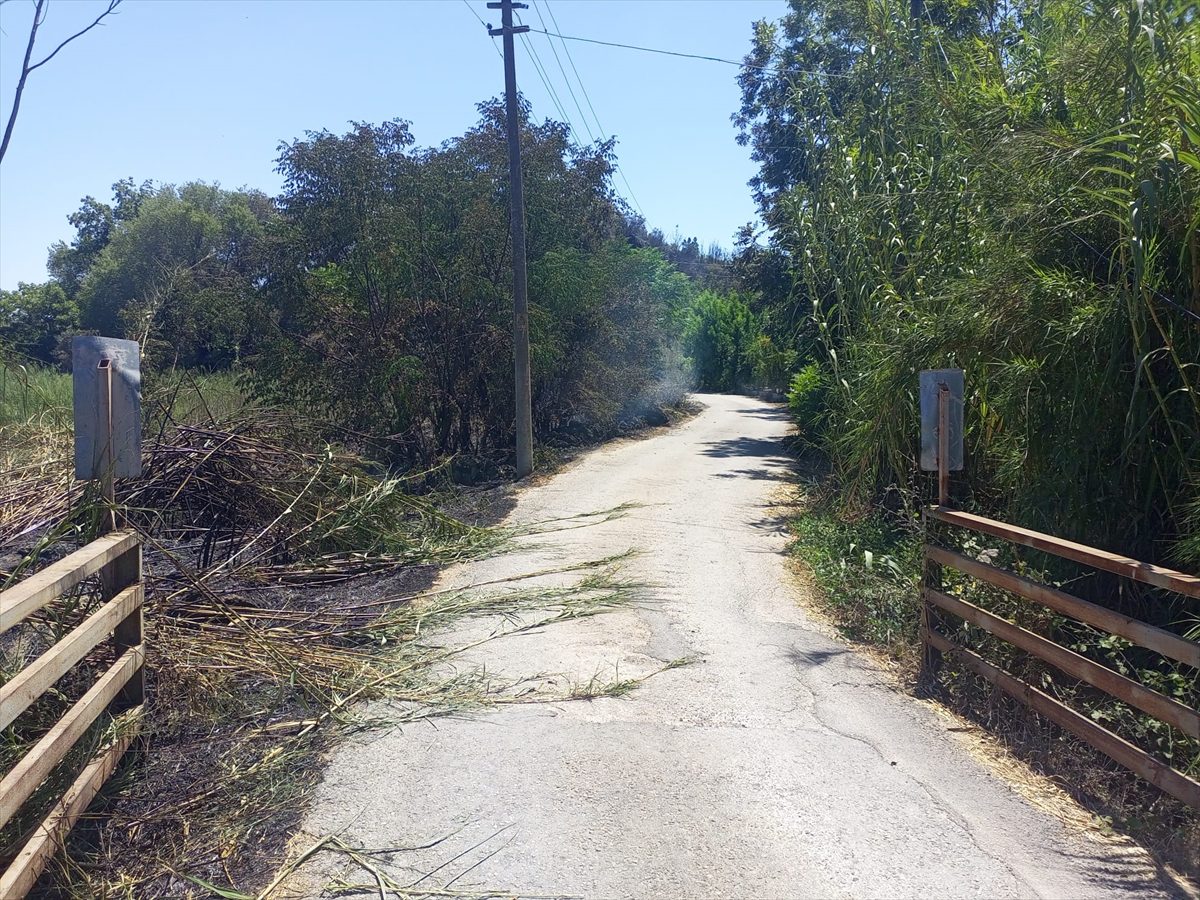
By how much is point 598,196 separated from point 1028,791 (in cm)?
2117

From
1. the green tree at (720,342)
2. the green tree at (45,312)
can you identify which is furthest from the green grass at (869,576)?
the green tree at (720,342)

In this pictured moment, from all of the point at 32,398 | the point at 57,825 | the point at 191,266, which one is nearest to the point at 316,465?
the point at 32,398

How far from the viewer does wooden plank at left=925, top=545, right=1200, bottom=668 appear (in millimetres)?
4254

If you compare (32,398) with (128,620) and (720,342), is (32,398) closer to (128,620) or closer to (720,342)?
(128,620)

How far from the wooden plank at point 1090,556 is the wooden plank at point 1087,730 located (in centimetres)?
81

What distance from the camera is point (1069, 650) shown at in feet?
18.0

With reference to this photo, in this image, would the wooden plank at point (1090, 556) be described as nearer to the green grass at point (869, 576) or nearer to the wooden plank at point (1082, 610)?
the wooden plank at point (1082, 610)

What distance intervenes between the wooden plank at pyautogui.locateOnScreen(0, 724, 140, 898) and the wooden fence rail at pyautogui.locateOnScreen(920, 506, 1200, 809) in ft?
15.2

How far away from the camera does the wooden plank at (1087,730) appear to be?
432 centimetres

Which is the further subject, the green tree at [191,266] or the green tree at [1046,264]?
the green tree at [191,266]

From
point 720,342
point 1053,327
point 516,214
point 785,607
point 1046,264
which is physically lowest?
point 785,607

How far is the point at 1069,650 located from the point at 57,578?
5101 millimetres

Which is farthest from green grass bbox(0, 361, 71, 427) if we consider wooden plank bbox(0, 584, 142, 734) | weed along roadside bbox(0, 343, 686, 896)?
wooden plank bbox(0, 584, 142, 734)

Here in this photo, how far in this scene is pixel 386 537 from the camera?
34.9 feet
